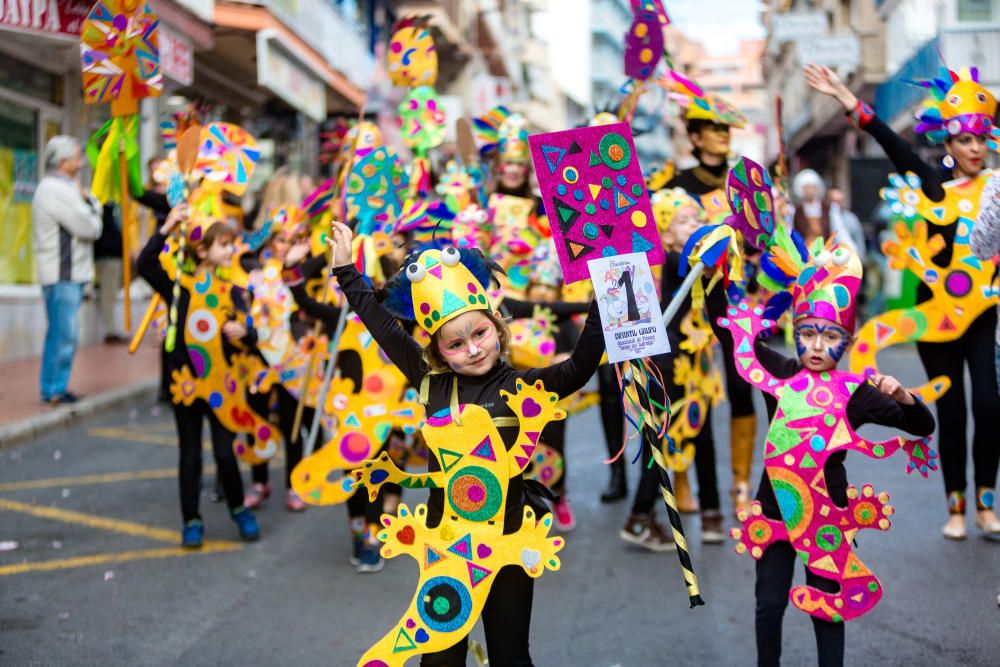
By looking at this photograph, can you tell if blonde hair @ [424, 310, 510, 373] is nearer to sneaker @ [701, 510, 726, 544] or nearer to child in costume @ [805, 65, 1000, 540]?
child in costume @ [805, 65, 1000, 540]

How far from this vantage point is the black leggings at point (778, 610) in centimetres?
389

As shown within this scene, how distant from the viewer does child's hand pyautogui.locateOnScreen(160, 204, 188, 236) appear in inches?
237

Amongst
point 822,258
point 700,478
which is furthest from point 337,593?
point 822,258

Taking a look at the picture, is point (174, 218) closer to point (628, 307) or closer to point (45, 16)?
point (628, 307)

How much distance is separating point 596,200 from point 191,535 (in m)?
3.47

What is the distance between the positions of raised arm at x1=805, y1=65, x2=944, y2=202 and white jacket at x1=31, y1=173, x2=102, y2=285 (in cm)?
638

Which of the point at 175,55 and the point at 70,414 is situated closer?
the point at 70,414

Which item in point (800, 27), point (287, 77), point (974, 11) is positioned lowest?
point (287, 77)

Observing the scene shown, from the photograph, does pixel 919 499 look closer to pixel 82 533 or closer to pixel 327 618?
pixel 327 618

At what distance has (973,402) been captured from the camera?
5957 millimetres

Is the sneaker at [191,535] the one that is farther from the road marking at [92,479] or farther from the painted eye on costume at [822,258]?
the painted eye on costume at [822,258]

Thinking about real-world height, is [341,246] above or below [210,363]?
above

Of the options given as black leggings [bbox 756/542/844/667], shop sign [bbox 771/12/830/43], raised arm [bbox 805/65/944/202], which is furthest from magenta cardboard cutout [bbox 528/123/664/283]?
shop sign [bbox 771/12/830/43]

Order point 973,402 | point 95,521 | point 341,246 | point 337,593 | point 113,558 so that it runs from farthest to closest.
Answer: point 95,521 → point 113,558 → point 973,402 → point 337,593 → point 341,246
